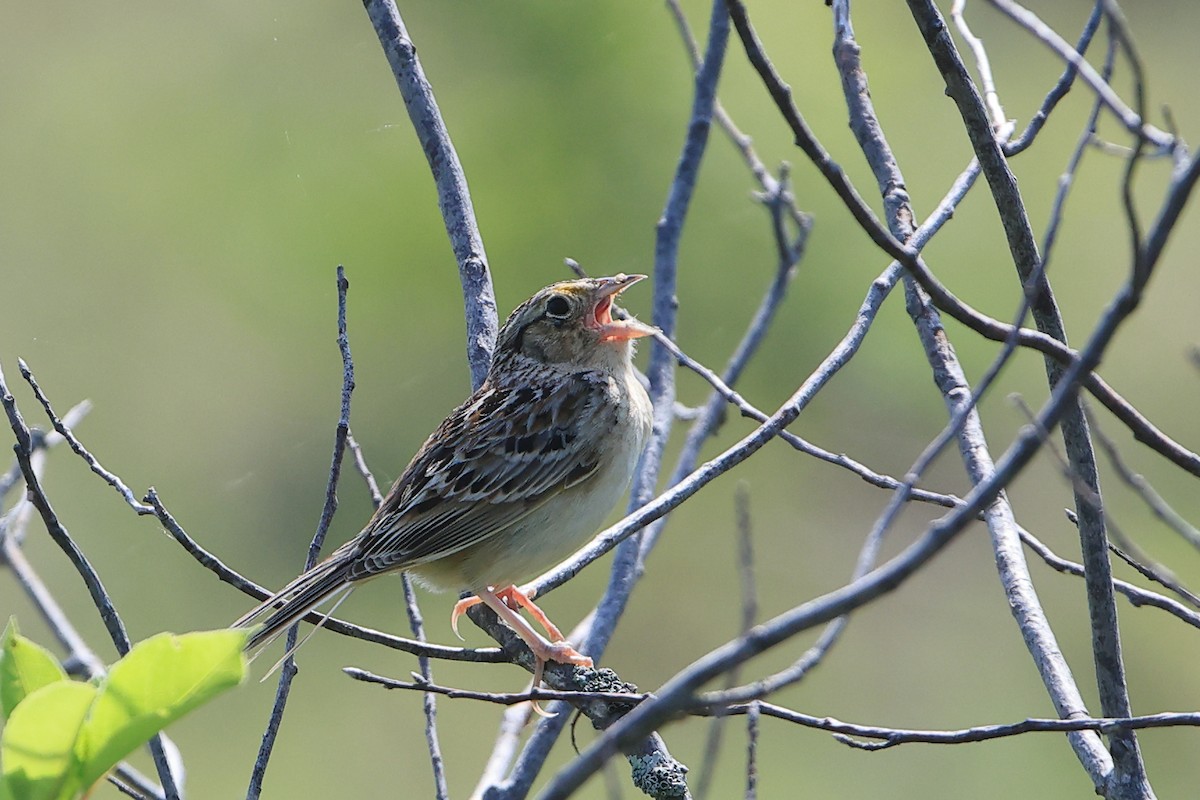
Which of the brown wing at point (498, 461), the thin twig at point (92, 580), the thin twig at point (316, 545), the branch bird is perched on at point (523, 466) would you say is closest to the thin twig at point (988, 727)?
the thin twig at point (316, 545)

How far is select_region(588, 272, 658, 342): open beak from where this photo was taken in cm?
397

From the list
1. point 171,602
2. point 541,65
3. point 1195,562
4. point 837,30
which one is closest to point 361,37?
point 541,65

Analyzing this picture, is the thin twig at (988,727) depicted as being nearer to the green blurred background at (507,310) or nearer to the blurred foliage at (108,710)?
the blurred foliage at (108,710)

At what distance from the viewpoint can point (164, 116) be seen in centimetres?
1018

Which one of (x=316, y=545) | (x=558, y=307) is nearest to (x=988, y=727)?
(x=316, y=545)

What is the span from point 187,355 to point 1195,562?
270 inches

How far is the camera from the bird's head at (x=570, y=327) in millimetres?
4039

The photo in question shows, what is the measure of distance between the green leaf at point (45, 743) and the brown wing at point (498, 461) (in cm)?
210

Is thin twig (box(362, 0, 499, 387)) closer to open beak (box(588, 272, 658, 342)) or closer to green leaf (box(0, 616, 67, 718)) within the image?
open beak (box(588, 272, 658, 342))

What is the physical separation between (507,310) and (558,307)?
5302 mm

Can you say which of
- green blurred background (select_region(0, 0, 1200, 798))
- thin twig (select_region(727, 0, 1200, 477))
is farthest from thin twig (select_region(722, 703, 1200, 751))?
green blurred background (select_region(0, 0, 1200, 798))

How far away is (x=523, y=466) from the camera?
12.6 ft

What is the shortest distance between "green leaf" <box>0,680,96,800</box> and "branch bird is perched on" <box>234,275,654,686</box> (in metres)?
1.83

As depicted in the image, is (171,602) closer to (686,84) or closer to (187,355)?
(187,355)
